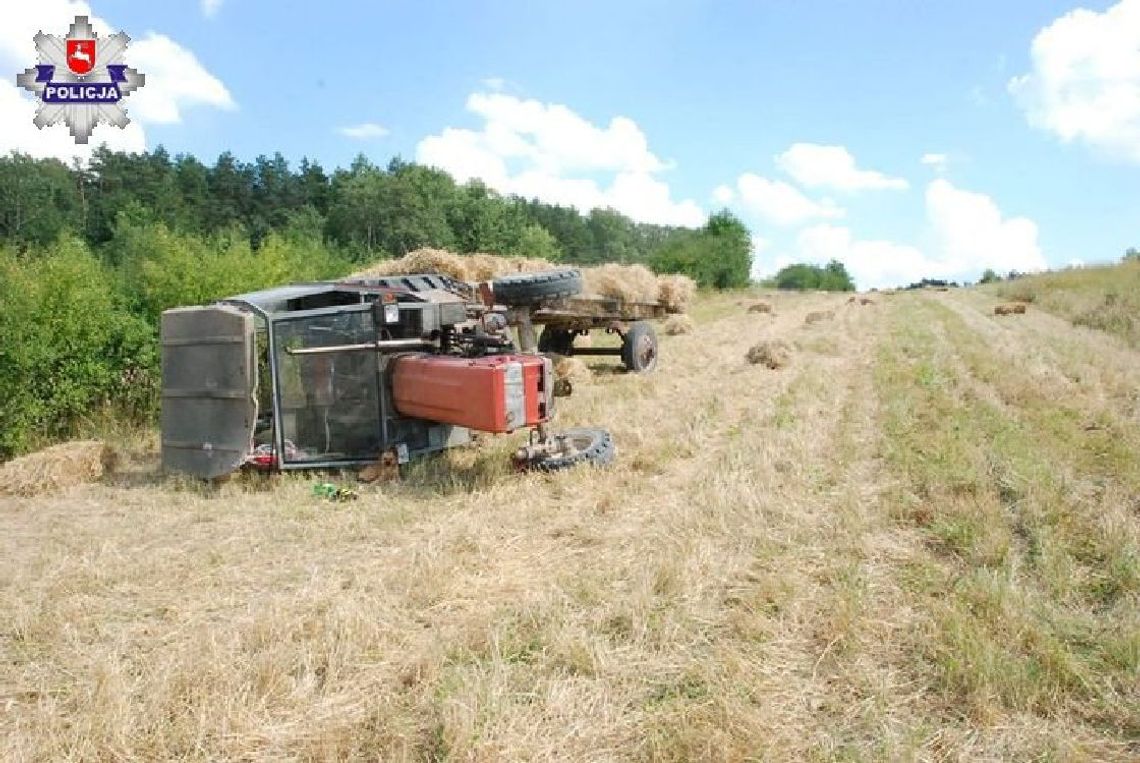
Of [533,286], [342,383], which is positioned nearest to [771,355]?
[533,286]

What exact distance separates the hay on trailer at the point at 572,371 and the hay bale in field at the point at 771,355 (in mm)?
3082

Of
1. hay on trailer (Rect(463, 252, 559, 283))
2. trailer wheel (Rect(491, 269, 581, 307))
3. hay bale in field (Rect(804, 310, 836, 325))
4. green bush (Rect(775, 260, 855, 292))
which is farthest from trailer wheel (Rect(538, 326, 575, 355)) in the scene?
green bush (Rect(775, 260, 855, 292))

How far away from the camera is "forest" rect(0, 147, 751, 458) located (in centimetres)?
804

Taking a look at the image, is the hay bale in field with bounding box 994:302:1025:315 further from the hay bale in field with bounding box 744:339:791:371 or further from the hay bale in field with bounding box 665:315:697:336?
the hay bale in field with bounding box 744:339:791:371

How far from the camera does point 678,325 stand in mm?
19562

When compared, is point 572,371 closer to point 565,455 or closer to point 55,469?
point 565,455

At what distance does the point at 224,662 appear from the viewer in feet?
10.2

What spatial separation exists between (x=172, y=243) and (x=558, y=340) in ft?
20.7

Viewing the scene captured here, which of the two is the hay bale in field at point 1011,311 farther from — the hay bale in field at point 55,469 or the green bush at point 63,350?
the hay bale in field at point 55,469

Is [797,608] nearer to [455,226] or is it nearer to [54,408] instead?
[54,408]

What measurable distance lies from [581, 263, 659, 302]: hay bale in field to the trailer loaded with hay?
9.38 m

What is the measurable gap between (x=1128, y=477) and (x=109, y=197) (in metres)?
76.2

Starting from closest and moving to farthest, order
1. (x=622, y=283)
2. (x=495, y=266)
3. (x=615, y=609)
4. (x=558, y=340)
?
(x=615, y=609)
(x=558, y=340)
(x=495, y=266)
(x=622, y=283)

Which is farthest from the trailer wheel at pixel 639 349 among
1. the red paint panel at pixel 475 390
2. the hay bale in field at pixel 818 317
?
the hay bale in field at pixel 818 317
